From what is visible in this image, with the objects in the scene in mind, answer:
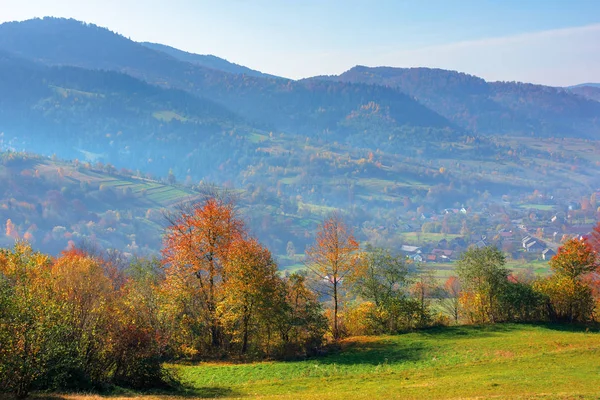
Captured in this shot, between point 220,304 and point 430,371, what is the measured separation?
1833 cm

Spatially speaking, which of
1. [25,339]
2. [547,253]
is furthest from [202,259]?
[547,253]

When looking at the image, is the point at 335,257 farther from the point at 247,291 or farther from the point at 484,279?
the point at 484,279

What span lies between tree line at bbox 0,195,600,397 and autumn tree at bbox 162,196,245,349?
0.11 metres

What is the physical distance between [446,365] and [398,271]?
16.8m

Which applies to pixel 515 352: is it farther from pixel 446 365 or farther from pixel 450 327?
pixel 450 327

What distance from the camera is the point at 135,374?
2989 centimetres

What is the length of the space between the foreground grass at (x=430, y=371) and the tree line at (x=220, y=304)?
291 cm

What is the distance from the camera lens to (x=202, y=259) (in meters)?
46.3

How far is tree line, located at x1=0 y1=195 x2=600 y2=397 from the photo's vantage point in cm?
2573

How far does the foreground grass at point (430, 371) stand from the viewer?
2841cm

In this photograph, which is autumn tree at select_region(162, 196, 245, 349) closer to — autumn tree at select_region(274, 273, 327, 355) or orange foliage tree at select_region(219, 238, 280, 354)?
orange foliage tree at select_region(219, 238, 280, 354)

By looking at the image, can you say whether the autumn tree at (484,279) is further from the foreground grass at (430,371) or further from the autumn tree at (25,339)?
the autumn tree at (25,339)

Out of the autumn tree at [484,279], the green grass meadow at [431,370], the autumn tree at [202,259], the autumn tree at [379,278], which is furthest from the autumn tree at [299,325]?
the autumn tree at [484,279]

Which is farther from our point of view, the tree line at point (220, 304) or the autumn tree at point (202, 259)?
the autumn tree at point (202, 259)
